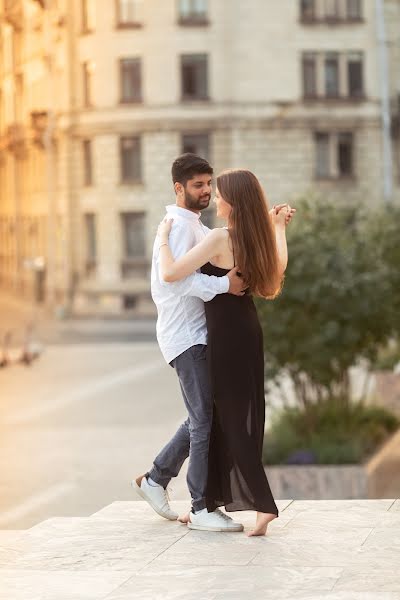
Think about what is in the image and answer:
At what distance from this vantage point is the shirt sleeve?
8.95m

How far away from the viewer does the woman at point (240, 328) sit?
8.94 metres

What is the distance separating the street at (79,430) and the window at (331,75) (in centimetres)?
1922

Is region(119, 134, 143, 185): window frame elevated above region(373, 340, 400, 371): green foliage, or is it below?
above

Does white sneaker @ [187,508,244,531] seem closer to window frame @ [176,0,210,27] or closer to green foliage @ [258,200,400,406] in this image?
green foliage @ [258,200,400,406]

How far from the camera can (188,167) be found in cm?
903

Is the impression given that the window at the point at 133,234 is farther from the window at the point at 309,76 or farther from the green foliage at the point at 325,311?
the green foliage at the point at 325,311

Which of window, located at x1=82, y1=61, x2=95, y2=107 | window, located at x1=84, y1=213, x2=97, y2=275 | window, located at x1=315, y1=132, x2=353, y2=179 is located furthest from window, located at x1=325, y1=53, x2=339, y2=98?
window, located at x1=84, y1=213, x2=97, y2=275

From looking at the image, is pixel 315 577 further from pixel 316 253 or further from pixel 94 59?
pixel 94 59

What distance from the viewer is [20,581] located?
26.6ft

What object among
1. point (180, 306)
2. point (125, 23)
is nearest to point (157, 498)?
point (180, 306)

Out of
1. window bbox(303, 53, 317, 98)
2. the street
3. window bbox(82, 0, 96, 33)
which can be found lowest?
the street

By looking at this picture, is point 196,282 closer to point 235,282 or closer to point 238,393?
point 235,282

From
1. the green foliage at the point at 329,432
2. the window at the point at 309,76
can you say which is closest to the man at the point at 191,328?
the green foliage at the point at 329,432

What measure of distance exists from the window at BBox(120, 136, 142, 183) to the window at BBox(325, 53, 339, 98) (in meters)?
6.50
